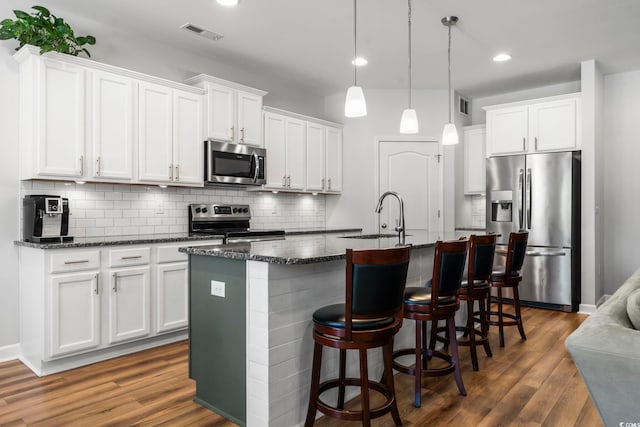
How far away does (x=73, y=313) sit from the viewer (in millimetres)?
3209

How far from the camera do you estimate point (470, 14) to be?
148 inches

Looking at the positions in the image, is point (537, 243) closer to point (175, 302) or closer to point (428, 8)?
point (428, 8)

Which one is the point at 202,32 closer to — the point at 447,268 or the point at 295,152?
the point at 295,152

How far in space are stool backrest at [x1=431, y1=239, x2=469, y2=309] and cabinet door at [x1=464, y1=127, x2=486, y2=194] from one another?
374cm

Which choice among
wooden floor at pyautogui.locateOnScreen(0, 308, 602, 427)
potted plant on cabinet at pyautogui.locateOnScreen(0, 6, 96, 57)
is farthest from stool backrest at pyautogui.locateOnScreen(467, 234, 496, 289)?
potted plant on cabinet at pyautogui.locateOnScreen(0, 6, 96, 57)

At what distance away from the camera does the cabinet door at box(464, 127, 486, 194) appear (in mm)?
6102

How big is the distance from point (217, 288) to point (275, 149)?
9.95ft

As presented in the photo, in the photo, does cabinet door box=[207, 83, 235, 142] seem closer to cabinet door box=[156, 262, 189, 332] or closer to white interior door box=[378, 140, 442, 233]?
cabinet door box=[156, 262, 189, 332]

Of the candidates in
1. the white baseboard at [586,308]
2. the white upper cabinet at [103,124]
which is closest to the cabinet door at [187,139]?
the white upper cabinet at [103,124]

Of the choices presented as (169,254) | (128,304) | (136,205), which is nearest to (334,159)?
(136,205)

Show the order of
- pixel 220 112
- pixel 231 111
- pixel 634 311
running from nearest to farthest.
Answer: pixel 634 311 → pixel 220 112 → pixel 231 111

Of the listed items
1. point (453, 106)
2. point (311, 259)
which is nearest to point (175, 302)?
point (311, 259)

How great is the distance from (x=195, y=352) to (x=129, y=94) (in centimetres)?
238

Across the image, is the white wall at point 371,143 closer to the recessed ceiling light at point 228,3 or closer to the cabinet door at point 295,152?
the cabinet door at point 295,152
